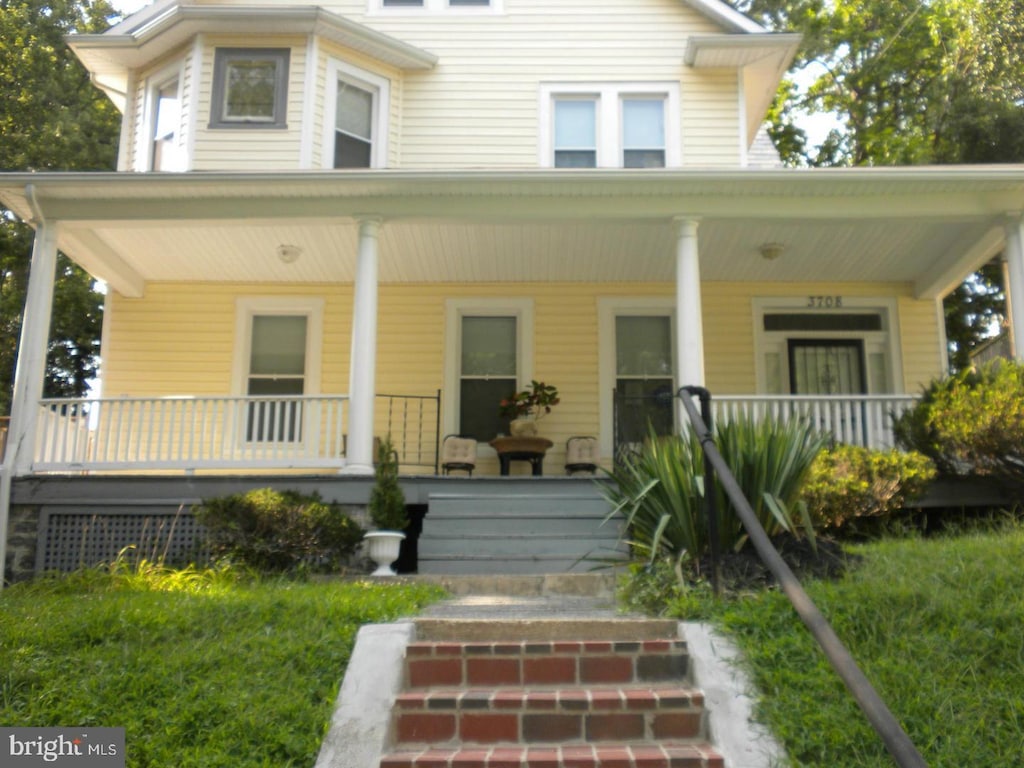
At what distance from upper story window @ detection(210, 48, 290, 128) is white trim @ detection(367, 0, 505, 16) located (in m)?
1.68

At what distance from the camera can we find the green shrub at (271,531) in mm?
7793

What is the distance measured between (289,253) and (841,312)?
21.5ft

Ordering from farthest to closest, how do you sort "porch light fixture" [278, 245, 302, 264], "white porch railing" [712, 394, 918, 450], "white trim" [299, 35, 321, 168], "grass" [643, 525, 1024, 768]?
1. "white trim" [299, 35, 321, 168]
2. "porch light fixture" [278, 245, 302, 264]
3. "white porch railing" [712, 394, 918, 450]
4. "grass" [643, 525, 1024, 768]

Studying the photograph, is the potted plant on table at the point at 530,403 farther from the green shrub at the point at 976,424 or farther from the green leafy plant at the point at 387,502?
the green shrub at the point at 976,424

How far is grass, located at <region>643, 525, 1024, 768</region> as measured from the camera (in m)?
4.15

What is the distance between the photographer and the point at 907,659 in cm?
466

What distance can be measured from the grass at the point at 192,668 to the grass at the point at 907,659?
6.59 ft

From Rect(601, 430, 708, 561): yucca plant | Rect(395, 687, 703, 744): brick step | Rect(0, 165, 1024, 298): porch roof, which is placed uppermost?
Rect(0, 165, 1024, 298): porch roof

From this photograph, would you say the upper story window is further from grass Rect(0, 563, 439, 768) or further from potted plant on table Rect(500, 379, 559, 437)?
grass Rect(0, 563, 439, 768)

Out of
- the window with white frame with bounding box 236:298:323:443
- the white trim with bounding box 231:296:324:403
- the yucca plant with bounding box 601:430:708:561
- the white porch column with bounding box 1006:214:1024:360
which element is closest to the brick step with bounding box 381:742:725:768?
the yucca plant with bounding box 601:430:708:561

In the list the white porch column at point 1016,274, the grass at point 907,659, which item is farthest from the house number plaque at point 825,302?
the grass at point 907,659

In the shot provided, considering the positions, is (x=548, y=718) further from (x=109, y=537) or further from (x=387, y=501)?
(x=109, y=537)

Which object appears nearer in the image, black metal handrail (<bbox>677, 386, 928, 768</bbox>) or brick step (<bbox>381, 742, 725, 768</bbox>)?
black metal handrail (<bbox>677, 386, 928, 768</bbox>)

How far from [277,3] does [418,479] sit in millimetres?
6801
